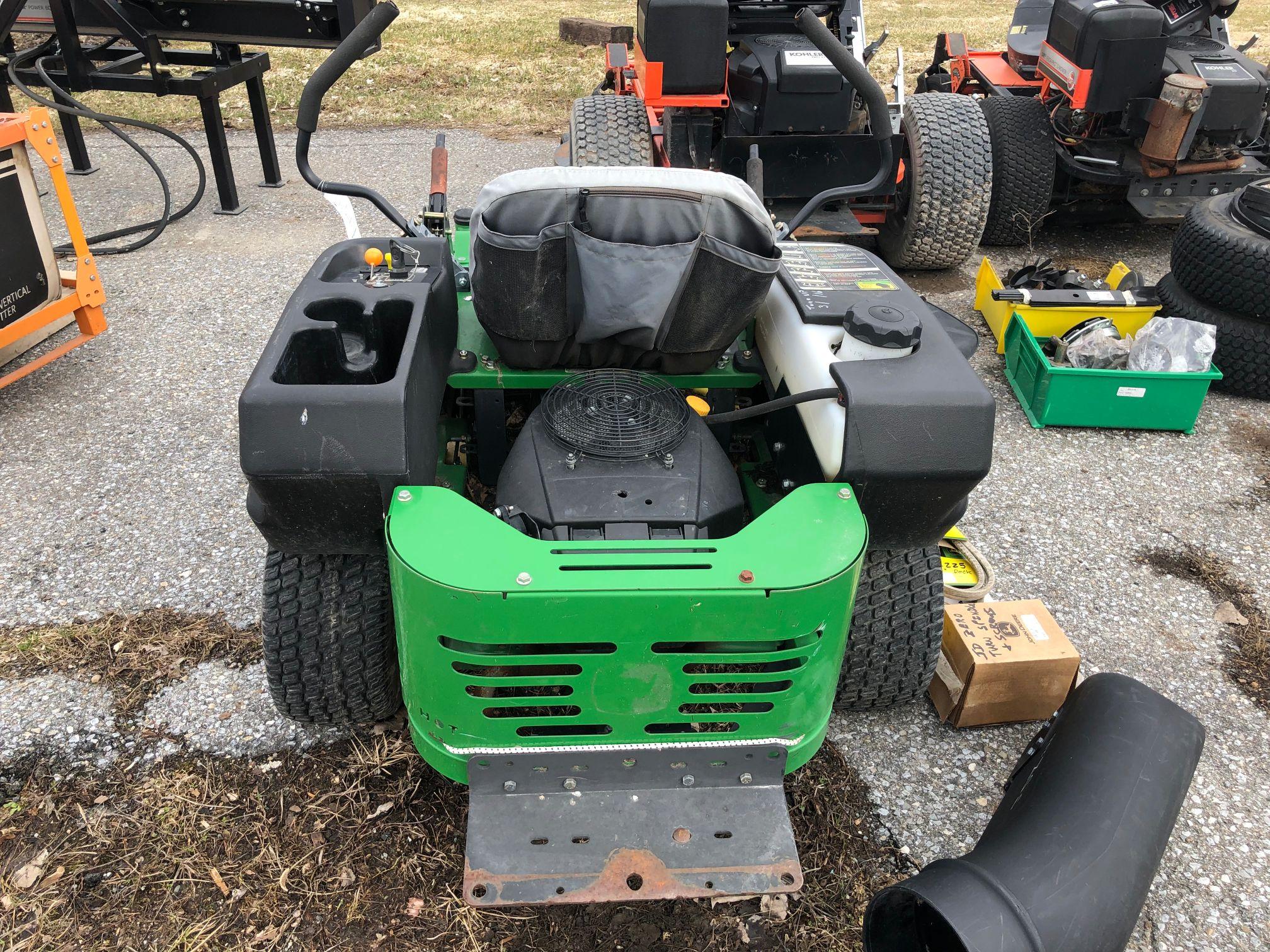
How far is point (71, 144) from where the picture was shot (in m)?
5.82

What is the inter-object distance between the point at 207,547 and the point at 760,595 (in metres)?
1.98

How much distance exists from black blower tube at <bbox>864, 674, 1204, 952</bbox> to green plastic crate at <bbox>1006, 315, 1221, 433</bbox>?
6.07 feet

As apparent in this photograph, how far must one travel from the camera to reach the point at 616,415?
1.99 meters

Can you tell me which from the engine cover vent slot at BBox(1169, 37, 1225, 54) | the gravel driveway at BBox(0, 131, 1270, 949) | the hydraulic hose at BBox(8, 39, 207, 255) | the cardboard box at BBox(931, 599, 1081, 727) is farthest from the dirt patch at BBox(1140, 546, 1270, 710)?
the hydraulic hose at BBox(8, 39, 207, 255)

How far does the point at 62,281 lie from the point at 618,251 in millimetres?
2937

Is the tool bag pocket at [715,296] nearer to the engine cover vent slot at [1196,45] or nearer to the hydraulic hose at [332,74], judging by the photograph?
the hydraulic hose at [332,74]

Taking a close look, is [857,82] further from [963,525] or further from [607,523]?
[963,525]

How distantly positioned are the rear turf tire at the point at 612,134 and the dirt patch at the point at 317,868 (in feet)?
9.77

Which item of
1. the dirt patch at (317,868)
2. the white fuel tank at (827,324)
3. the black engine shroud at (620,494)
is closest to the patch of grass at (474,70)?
the white fuel tank at (827,324)

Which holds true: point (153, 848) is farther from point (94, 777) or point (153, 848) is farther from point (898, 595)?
point (898, 595)

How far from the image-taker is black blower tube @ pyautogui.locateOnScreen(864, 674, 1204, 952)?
151 cm

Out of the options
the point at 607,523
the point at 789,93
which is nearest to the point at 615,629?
the point at 607,523

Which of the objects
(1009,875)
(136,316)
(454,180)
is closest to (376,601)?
(1009,875)

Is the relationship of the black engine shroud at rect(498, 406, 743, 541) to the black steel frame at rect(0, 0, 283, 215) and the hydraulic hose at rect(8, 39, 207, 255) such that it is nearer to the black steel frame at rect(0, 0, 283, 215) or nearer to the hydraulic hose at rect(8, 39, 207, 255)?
the hydraulic hose at rect(8, 39, 207, 255)
